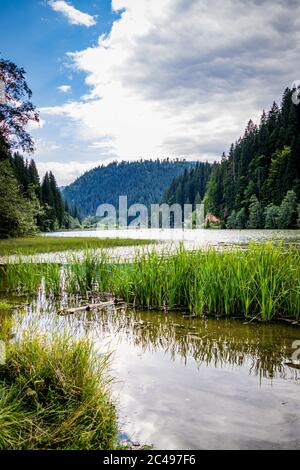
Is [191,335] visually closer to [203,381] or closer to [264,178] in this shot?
[203,381]

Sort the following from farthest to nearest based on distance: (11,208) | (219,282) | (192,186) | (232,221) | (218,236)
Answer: (192,186), (232,221), (218,236), (11,208), (219,282)

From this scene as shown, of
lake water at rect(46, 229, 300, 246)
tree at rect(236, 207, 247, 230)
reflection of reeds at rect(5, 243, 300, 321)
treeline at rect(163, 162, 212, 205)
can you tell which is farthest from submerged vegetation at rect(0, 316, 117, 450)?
treeline at rect(163, 162, 212, 205)

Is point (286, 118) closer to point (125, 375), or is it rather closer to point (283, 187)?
point (283, 187)

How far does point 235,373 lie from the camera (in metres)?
4.70

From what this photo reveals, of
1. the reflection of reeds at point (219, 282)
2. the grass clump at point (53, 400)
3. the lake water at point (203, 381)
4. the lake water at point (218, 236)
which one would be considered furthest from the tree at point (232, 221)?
the grass clump at point (53, 400)

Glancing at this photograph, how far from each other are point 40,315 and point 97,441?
4.96 meters

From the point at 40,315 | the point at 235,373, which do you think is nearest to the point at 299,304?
the point at 235,373

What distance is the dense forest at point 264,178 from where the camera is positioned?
73.2 meters

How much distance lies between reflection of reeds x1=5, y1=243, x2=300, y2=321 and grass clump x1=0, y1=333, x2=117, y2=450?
4079mm

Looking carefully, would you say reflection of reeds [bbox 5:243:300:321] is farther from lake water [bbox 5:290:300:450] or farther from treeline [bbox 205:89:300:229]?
treeline [bbox 205:89:300:229]

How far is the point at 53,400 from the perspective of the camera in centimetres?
358

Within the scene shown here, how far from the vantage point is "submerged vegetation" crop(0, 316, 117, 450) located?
3115 millimetres

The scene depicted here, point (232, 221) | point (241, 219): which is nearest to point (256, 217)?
point (241, 219)

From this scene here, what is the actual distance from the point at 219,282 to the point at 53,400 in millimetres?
4918
